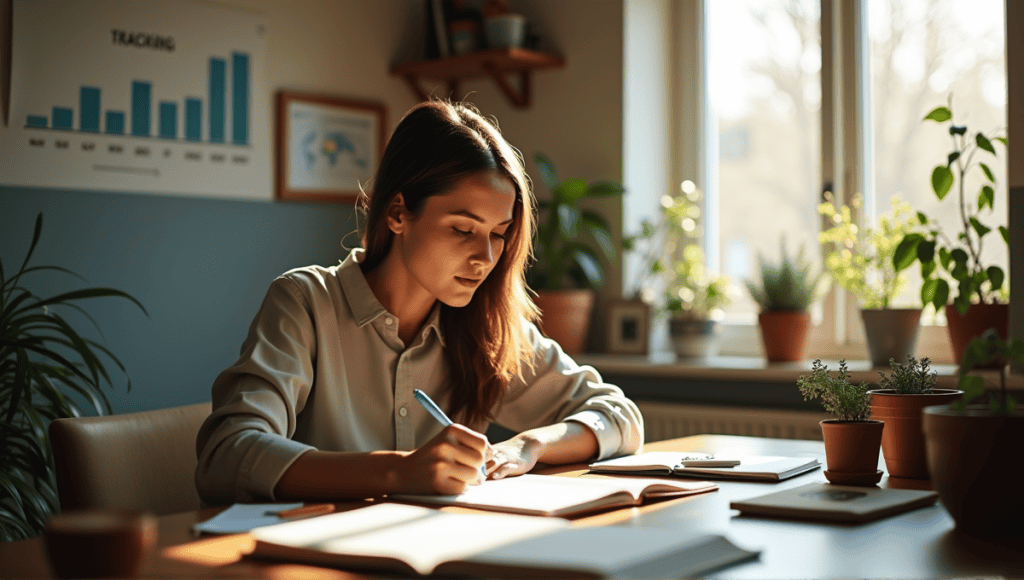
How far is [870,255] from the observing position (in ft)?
9.31

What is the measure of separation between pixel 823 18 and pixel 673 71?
1.90 feet

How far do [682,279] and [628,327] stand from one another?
0.82ft

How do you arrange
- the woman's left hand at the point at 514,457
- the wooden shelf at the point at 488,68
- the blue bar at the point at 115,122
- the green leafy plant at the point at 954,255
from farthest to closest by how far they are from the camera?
the wooden shelf at the point at 488,68 → the blue bar at the point at 115,122 → the green leafy plant at the point at 954,255 → the woman's left hand at the point at 514,457

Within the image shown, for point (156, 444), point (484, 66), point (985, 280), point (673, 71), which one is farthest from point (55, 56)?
point (985, 280)

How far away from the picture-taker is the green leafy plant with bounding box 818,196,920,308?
2.61m

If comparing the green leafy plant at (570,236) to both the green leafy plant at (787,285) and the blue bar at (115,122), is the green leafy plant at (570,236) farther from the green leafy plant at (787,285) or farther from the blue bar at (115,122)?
the blue bar at (115,122)

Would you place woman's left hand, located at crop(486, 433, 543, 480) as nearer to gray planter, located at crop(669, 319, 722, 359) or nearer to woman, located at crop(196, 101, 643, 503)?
woman, located at crop(196, 101, 643, 503)

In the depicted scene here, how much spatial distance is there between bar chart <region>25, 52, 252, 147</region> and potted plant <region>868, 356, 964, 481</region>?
91.4 inches

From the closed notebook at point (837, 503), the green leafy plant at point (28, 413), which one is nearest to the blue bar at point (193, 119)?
the green leafy plant at point (28, 413)

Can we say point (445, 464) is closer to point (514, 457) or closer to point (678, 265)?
point (514, 457)

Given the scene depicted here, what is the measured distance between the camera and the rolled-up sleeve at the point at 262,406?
127 cm

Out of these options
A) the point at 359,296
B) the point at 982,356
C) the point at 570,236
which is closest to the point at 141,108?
the point at 570,236

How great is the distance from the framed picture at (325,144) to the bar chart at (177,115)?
0.51ft

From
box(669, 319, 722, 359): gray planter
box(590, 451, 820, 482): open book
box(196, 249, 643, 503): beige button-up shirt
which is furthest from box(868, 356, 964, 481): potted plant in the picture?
box(669, 319, 722, 359): gray planter
